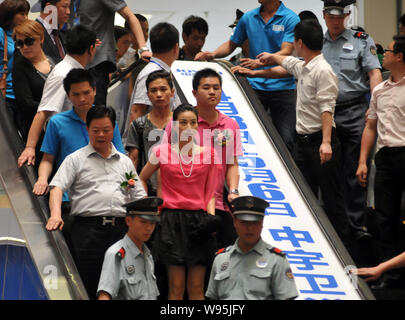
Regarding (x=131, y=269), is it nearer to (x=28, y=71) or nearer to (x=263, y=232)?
(x=263, y=232)

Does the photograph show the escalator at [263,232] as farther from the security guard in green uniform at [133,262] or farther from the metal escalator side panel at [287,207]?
the security guard in green uniform at [133,262]

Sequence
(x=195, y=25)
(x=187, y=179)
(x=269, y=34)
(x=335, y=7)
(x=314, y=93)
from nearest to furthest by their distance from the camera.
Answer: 1. (x=187, y=179)
2. (x=314, y=93)
3. (x=335, y=7)
4. (x=269, y=34)
5. (x=195, y=25)

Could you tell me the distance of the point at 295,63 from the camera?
23.6ft

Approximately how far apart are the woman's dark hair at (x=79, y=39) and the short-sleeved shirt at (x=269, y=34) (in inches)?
86.8

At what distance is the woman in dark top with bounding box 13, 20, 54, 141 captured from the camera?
242 inches

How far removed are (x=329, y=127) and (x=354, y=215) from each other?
0.79 meters

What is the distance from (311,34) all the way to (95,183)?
101 inches

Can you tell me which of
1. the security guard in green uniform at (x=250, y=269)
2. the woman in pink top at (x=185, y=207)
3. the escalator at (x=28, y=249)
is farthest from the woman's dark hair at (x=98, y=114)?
the security guard in green uniform at (x=250, y=269)

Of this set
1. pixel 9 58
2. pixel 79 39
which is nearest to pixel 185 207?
pixel 79 39

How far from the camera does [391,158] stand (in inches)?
242

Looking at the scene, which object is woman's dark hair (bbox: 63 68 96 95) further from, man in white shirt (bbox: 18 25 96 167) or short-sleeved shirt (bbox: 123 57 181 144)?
short-sleeved shirt (bbox: 123 57 181 144)

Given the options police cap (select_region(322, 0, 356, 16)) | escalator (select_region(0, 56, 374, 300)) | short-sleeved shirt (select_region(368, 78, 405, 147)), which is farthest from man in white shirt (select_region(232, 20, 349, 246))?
short-sleeved shirt (select_region(368, 78, 405, 147))

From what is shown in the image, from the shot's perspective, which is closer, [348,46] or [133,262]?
[133,262]

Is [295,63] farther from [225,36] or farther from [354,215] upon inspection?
[225,36]
